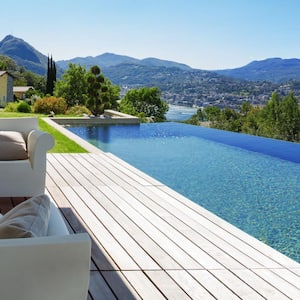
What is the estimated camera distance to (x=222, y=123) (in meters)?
14.9

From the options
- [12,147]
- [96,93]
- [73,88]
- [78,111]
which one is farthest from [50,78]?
[12,147]

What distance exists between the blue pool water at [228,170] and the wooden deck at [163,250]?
0.73 m

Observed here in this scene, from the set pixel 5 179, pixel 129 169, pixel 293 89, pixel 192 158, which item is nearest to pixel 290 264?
pixel 5 179

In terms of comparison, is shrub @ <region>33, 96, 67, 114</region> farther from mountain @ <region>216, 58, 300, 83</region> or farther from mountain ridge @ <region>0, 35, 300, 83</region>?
mountain @ <region>216, 58, 300, 83</region>

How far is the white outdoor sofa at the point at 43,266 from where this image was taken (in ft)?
4.16

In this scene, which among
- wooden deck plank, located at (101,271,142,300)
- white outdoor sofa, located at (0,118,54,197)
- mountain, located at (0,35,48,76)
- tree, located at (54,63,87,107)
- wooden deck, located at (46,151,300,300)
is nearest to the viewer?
wooden deck plank, located at (101,271,142,300)

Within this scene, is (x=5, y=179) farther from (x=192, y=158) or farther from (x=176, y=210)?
(x=192, y=158)

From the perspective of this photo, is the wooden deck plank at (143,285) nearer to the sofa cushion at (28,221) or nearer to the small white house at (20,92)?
the sofa cushion at (28,221)

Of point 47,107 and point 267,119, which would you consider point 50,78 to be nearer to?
point 47,107

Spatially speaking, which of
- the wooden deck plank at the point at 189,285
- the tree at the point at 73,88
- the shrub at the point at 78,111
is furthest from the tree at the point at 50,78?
the wooden deck plank at the point at 189,285

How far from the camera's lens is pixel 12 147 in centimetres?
422

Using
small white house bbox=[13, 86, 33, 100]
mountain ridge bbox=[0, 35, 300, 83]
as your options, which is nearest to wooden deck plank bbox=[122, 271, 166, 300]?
mountain ridge bbox=[0, 35, 300, 83]

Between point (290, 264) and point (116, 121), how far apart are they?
39.7 ft

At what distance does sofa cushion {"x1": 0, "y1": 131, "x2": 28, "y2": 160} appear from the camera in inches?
164
